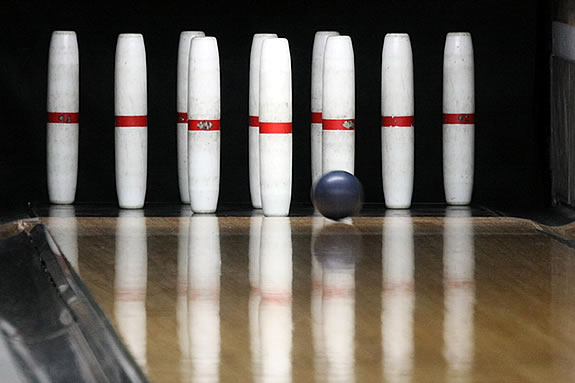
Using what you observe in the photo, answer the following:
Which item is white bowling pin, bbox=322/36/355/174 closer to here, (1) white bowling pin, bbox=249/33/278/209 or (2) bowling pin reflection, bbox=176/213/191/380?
(1) white bowling pin, bbox=249/33/278/209

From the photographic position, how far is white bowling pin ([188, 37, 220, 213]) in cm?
372

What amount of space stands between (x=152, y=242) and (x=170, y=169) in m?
1.14

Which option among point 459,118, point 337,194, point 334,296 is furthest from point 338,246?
point 459,118

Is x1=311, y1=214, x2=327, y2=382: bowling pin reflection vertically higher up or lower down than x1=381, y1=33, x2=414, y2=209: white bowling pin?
lower down

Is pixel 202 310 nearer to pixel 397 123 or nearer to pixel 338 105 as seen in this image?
pixel 338 105

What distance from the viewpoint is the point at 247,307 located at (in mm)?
2064

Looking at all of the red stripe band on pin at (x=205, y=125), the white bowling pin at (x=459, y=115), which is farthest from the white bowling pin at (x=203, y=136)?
the white bowling pin at (x=459, y=115)

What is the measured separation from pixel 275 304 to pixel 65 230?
1311mm

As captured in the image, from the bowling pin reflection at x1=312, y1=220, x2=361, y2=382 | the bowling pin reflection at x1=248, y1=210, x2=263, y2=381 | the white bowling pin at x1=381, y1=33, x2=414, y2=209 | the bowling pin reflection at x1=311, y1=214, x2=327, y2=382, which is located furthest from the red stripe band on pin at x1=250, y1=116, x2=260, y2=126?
the bowling pin reflection at x1=311, y1=214, x2=327, y2=382

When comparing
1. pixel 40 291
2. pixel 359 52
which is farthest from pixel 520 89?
pixel 40 291

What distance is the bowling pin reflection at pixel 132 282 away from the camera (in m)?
1.75

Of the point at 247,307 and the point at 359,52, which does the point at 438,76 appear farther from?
the point at 247,307

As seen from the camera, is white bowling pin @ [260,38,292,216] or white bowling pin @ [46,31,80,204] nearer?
white bowling pin @ [260,38,292,216]

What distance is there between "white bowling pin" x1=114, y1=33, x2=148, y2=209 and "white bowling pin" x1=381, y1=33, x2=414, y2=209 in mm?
790
